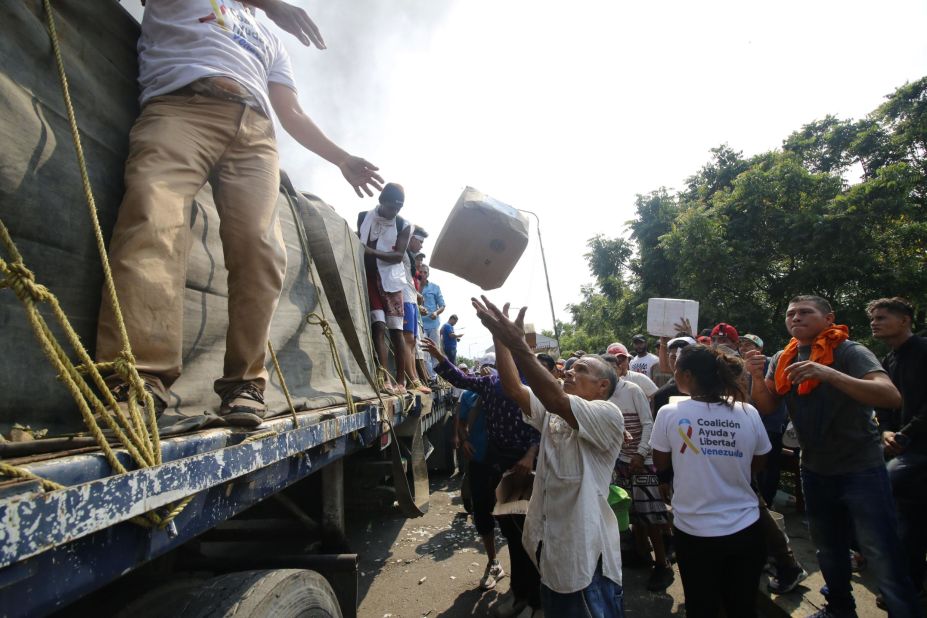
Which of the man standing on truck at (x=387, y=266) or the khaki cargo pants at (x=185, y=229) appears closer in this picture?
the khaki cargo pants at (x=185, y=229)

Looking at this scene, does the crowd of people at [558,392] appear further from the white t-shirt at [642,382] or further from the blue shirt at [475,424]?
the white t-shirt at [642,382]

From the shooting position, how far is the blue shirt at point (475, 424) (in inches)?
158

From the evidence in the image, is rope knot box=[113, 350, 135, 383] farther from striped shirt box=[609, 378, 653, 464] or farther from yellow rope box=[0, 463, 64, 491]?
striped shirt box=[609, 378, 653, 464]

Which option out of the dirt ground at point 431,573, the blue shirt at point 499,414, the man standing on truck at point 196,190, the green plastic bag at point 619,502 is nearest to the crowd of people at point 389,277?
the blue shirt at point 499,414

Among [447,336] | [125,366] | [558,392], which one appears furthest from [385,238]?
[447,336]

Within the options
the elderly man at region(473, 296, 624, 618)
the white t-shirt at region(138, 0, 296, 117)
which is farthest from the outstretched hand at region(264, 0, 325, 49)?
the elderly man at region(473, 296, 624, 618)

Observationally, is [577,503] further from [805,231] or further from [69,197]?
[805,231]

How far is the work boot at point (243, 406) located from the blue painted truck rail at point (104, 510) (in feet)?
0.28

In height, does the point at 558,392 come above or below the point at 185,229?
below

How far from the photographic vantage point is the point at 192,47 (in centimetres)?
164

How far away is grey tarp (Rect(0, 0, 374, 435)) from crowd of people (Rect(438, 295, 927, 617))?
1.18 meters

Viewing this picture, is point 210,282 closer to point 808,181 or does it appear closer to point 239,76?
point 239,76

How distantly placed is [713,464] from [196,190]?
259 centimetres

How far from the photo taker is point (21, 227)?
3.84ft
